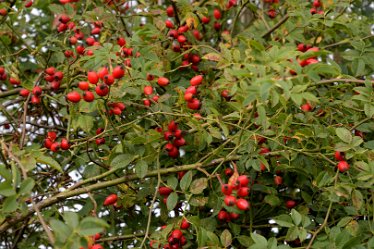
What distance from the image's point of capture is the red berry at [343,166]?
1765 millimetres

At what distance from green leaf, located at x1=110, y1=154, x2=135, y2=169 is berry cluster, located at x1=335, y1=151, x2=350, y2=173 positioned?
0.56 m

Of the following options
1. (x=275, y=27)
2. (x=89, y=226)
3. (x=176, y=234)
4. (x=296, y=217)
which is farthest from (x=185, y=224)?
(x=275, y=27)

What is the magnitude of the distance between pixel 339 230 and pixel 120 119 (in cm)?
75

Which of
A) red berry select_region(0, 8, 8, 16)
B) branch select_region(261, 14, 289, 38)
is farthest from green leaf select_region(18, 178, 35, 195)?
A: branch select_region(261, 14, 289, 38)

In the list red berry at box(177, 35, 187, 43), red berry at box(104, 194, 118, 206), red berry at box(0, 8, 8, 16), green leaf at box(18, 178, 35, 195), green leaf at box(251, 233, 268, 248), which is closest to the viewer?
green leaf at box(18, 178, 35, 195)

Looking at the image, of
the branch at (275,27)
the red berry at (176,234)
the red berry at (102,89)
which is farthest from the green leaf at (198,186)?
the branch at (275,27)

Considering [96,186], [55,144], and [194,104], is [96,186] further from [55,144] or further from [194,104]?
[194,104]

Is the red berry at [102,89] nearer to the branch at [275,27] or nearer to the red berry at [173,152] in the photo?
the red berry at [173,152]

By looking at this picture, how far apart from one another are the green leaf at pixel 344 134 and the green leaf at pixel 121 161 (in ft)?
1.86

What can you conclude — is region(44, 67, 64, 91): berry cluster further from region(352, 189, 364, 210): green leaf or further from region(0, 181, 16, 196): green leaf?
region(352, 189, 364, 210): green leaf

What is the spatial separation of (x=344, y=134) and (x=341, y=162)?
3.0 inches

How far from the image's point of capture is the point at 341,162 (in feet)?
5.86

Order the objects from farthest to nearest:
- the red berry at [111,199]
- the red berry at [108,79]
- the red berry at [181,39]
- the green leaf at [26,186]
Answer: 1. the red berry at [181,39]
2. the red berry at [111,199]
3. the red berry at [108,79]
4. the green leaf at [26,186]

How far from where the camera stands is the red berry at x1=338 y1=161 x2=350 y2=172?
1765 millimetres
